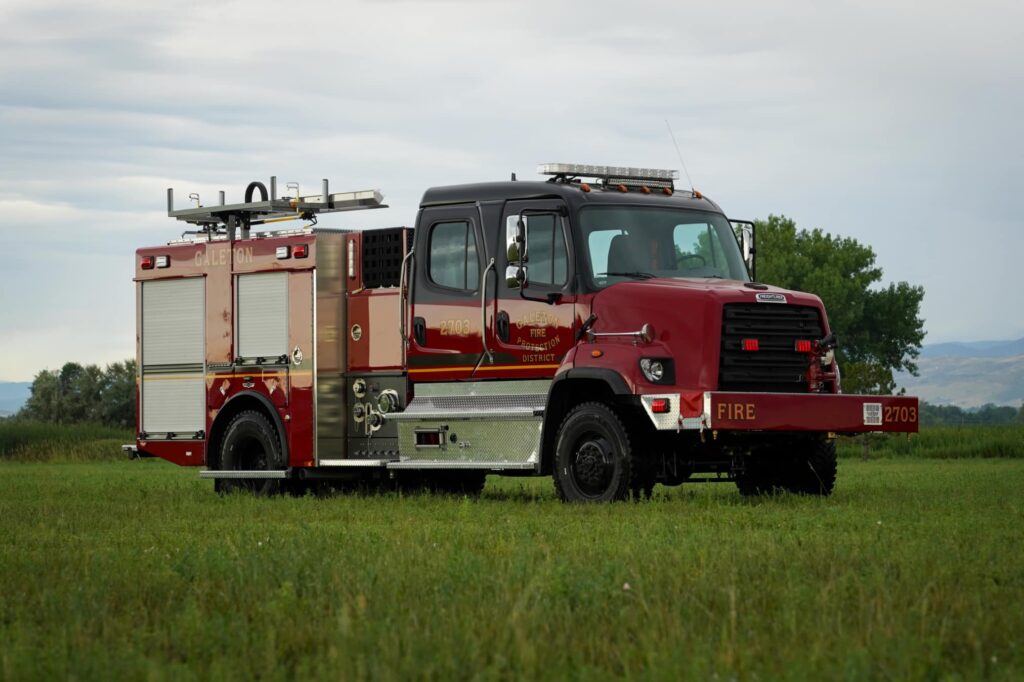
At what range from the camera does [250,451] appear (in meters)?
20.7

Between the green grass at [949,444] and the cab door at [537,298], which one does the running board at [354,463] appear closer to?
the cab door at [537,298]

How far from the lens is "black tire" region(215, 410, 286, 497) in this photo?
20219 mm

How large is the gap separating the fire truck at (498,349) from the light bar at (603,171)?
→ 37mm

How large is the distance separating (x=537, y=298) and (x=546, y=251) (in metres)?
0.51

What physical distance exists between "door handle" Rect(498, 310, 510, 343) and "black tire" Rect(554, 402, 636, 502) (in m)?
1.29

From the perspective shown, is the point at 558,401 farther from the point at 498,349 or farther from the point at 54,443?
the point at 54,443

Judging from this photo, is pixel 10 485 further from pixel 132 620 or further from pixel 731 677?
pixel 731 677

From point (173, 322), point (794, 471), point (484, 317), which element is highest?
point (173, 322)

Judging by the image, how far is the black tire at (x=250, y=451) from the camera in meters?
20.2

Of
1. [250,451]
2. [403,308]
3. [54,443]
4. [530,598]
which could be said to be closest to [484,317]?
[403,308]

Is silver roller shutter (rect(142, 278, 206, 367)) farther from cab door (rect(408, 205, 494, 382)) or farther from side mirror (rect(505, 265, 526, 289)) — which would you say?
side mirror (rect(505, 265, 526, 289))

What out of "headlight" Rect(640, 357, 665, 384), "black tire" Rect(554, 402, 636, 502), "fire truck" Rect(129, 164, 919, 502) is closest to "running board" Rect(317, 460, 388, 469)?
"fire truck" Rect(129, 164, 919, 502)

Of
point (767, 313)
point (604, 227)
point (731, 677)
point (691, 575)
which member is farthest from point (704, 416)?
point (731, 677)

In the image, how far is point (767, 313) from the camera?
53.1 ft
